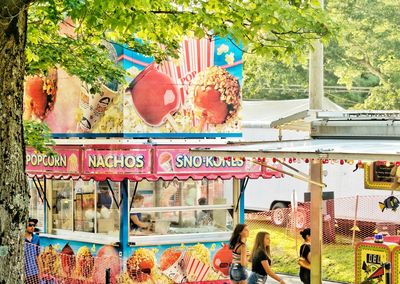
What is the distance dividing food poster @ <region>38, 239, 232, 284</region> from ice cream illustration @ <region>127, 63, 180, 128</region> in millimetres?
2356

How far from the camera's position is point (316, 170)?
40.3 feet

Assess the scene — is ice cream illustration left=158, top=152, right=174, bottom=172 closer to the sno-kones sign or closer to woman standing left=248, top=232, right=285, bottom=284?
the sno-kones sign

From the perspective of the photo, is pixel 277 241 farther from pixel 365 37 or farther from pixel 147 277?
pixel 365 37

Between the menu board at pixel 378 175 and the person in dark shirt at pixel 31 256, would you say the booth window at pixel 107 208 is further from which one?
the menu board at pixel 378 175

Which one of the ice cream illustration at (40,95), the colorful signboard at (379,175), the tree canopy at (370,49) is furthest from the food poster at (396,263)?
the tree canopy at (370,49)

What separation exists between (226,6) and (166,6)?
3.90ft

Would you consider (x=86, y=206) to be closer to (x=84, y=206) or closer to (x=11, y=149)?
(x=84, y=206)

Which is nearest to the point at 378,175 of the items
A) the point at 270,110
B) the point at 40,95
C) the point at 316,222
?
the point at 316,222

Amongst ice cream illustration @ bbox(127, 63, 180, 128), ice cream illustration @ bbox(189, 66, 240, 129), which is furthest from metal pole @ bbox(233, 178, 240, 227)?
ice cream illustration @ bbox(127, 63, 180, 128)

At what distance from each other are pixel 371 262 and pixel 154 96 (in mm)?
5087

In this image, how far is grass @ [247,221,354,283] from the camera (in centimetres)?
1841

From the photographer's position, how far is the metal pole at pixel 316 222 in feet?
39.4

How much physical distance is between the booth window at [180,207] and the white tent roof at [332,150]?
3.94m

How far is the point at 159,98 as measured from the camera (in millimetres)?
15609
